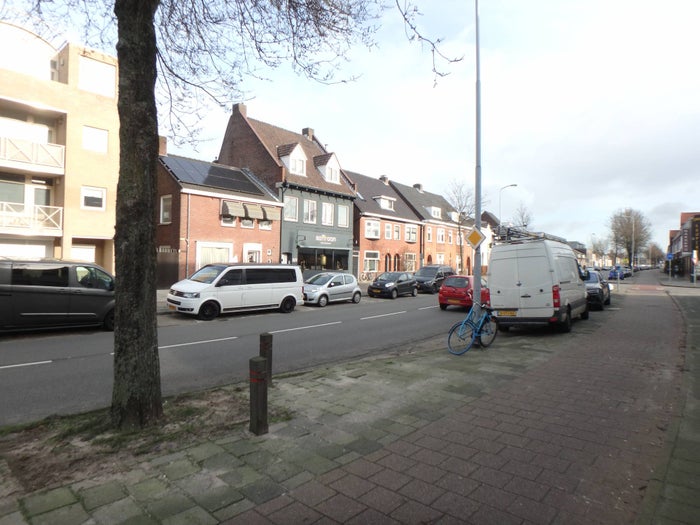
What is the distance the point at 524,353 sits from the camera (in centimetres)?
883

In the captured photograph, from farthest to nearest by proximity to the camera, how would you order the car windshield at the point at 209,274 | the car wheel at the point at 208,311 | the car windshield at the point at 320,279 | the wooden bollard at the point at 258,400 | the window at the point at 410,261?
the window at the point at 410,261 → the car windshield at the point at 320,279 → the car windshield at the point at 209,274 → the car wheel at the point at 208,311 → the wooden bollard at the point at 258,400

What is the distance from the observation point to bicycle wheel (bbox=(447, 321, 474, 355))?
906 centimetres

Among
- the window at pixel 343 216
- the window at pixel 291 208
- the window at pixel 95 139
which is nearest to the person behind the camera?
the window at pixel 95 139

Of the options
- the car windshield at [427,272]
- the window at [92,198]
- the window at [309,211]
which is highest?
A: the window at [309,211]

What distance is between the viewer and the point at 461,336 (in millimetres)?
9148

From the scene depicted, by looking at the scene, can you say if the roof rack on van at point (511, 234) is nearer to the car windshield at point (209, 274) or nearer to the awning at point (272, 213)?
the car windshield at point (209, 274)

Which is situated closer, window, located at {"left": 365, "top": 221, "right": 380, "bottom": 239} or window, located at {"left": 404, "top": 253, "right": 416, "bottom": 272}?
window, located at {"left": 365, "top": 221, "right": 380, "bottom": 239}

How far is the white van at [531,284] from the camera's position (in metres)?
Result: 11.2

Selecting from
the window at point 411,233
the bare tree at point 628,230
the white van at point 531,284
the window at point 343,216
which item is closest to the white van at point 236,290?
the white van at point 531,284

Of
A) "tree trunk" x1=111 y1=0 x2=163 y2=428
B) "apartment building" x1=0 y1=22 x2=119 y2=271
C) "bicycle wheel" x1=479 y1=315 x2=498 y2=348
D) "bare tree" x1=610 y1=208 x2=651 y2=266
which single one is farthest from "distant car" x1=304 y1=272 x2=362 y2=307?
"bare tree" x1=610 y1=208 x2=651 y2=266

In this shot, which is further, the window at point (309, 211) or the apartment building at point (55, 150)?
the window at point (309, 211)

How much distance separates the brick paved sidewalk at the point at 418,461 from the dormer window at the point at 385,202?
35548 millimetres

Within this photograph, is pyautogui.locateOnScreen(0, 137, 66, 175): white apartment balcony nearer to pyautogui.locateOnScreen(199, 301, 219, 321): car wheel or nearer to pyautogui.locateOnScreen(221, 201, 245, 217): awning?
pyautogui.locateOnScreen(221, 201, 245, 217): awning

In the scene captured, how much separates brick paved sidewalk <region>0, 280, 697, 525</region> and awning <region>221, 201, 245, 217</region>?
20780 mm
